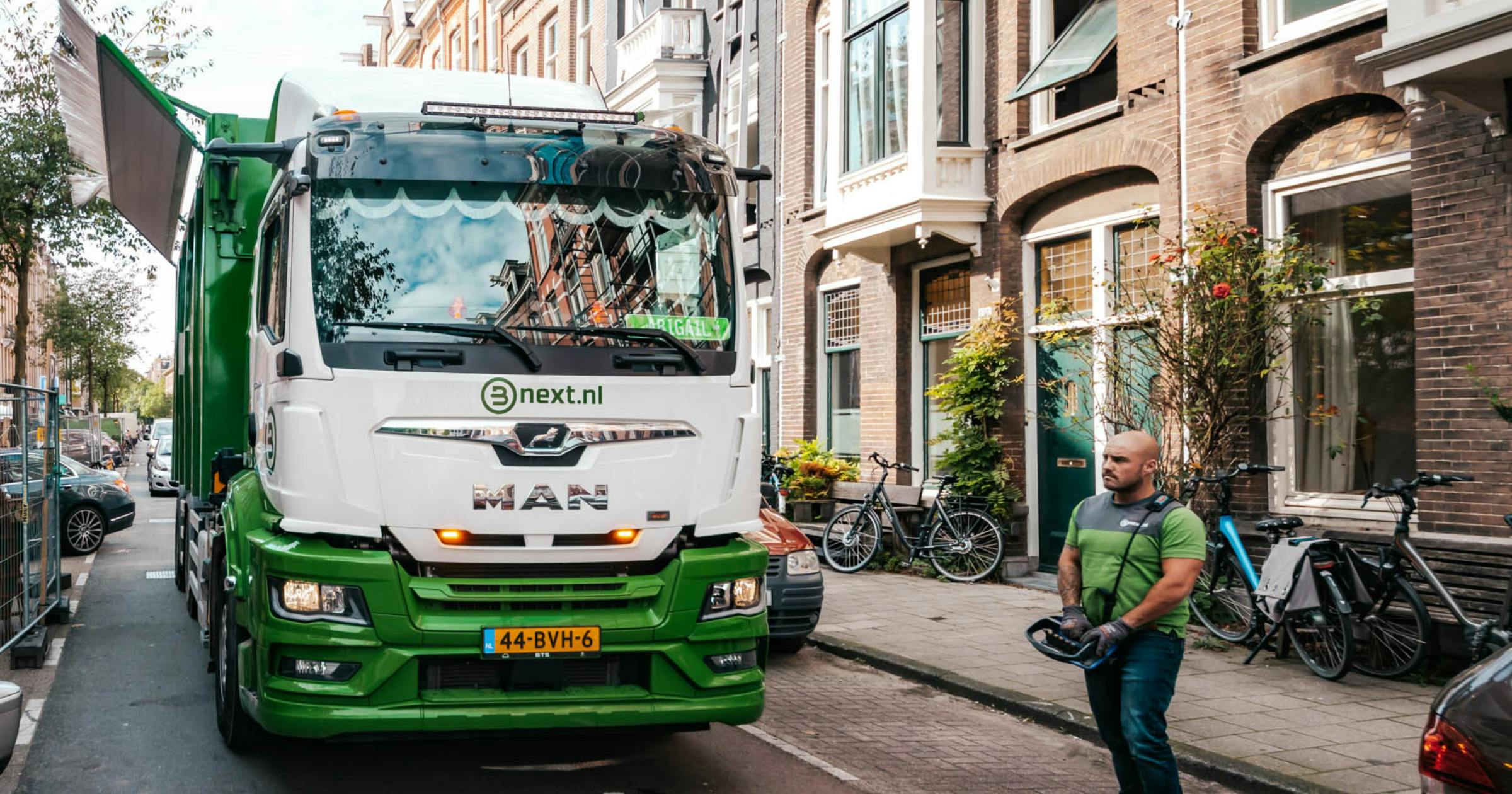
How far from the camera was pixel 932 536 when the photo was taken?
13859mm

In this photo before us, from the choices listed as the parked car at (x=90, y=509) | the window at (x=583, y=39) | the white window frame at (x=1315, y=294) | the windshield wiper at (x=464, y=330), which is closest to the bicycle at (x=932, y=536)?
the white window frame at (x=1315, y=294)

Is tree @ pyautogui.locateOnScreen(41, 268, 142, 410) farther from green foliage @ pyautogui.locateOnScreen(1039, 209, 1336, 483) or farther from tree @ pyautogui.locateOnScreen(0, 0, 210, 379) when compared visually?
green foliage @ pyautogui.locateOnScreen(1039, 209, 1336, 483)

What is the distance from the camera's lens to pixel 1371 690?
26.7 ft

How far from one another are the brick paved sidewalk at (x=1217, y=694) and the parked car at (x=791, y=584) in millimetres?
626

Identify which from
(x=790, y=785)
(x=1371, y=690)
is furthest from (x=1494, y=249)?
(x=790, y=785)

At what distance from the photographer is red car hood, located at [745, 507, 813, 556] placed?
30.0 ft

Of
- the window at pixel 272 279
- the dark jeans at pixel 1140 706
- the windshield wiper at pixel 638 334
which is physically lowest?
the dark jeans at pixel 1140 706

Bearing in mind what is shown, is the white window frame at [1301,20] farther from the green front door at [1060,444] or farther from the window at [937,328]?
the window at [937,328]

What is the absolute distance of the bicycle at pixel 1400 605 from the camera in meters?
7.96

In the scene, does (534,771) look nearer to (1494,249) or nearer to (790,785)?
(790,785)

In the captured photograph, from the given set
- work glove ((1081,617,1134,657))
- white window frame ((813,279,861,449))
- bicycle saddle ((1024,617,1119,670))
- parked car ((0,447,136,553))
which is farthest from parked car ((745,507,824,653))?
parked car ((0,447,136,553))

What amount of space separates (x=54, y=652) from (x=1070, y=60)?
33.8 ft

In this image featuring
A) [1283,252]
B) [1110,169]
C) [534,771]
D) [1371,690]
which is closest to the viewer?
[534,771]

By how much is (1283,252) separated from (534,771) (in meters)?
6.69
